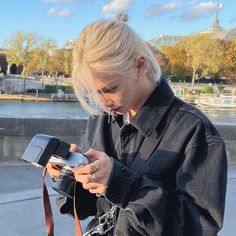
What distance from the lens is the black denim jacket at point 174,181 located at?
153 centimetres

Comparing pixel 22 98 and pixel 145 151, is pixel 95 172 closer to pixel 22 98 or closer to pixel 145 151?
pixel 145 151

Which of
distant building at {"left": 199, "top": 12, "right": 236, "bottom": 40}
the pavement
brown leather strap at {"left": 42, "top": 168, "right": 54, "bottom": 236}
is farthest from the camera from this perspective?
distant building at {"left": 199, "top": 12, "right": 236, "bottom": 40}

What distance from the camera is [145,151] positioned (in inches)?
64.4

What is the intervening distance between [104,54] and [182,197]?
496 millimetres

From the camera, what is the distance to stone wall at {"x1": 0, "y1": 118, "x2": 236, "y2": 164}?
636 centimetres

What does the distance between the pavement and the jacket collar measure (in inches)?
100.0

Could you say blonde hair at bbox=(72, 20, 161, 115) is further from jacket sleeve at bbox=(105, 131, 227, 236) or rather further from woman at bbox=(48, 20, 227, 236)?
jacket sleeve at bbox=(105, 131, 227, 236)

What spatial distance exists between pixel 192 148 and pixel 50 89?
70913 mm

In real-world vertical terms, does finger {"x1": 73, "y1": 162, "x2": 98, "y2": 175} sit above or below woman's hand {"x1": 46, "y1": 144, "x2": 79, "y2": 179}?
above

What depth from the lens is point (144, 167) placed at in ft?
5.26

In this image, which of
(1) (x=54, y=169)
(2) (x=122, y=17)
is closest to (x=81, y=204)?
(1) (x=54, y=169)

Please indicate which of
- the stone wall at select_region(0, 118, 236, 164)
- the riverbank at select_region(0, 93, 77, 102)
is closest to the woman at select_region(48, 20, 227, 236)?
the stone wall at select_region(0, 118, 236, 164)

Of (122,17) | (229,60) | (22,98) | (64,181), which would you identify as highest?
(122,17)

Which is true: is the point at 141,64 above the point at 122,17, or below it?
below
